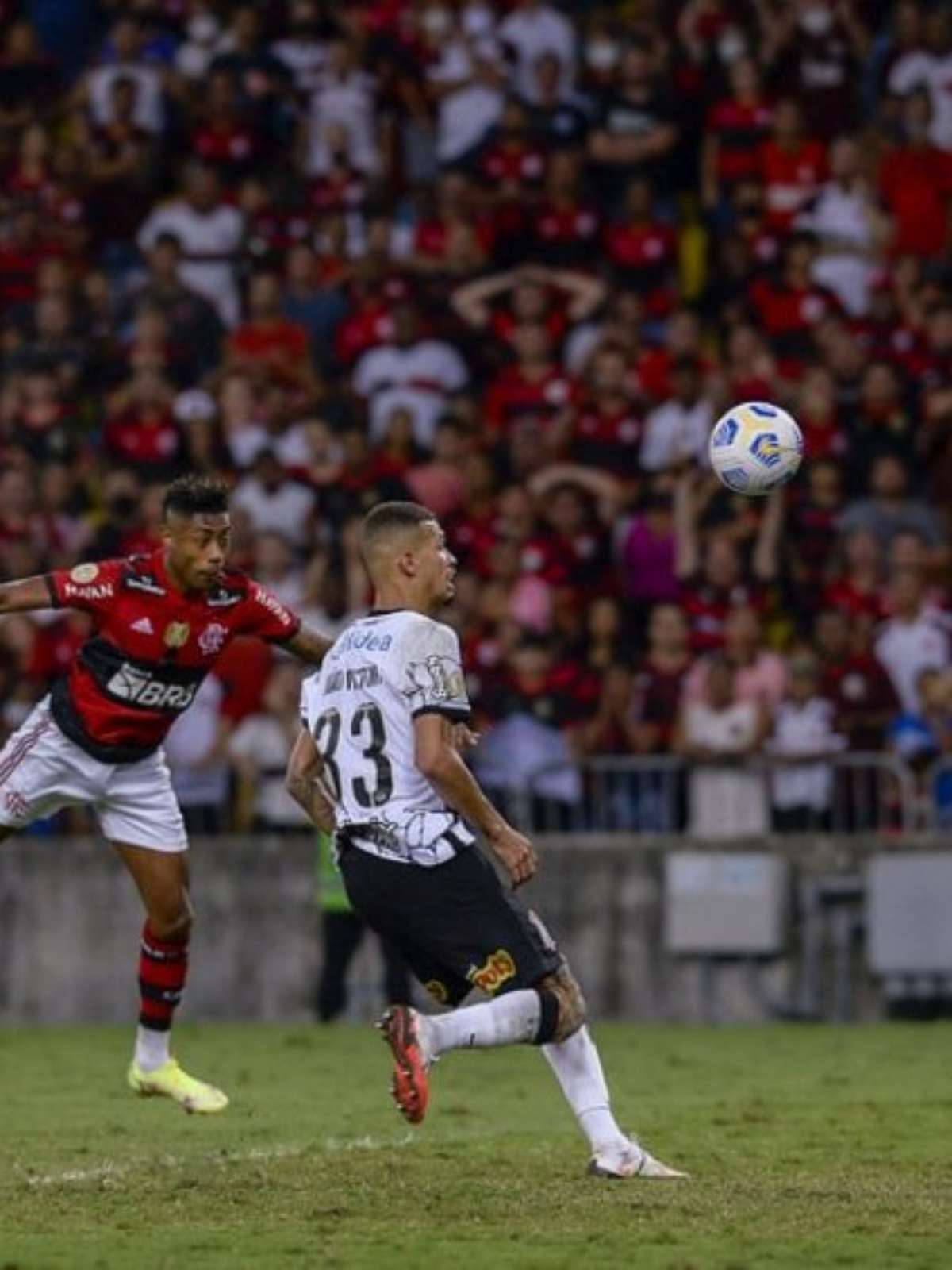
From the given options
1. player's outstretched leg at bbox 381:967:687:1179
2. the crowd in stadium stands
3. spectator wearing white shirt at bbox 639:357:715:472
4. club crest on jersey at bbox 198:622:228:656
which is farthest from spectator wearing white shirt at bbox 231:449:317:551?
player's outstretched leg at bbox 381:967:687:1179

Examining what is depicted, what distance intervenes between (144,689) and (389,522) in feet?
8.91

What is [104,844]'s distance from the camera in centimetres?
1959

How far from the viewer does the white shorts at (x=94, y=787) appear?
1262 cm

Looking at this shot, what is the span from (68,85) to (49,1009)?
893 cm

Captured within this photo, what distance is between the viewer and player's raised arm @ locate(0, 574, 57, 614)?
11.7 m

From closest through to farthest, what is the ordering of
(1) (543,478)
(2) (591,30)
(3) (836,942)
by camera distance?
1. (3) (836,942)
2. (1) (543,478)
3. (2) (591,30)

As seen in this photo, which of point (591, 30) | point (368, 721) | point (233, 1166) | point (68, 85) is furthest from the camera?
point (68, 85)

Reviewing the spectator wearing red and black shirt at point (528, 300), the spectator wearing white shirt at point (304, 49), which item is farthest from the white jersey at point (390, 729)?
the spectator wearing white shirt at point (304, 49)

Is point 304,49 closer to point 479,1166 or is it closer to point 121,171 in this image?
point 121,171

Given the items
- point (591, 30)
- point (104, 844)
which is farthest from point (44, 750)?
point (591, 30)

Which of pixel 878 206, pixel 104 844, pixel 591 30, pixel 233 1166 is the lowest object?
pixel 233 1166

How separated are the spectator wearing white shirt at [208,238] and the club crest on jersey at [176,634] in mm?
11224

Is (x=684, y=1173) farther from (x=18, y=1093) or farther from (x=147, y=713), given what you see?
(x=18, y=1093)

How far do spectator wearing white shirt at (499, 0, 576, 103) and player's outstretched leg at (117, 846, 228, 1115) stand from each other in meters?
12.0
